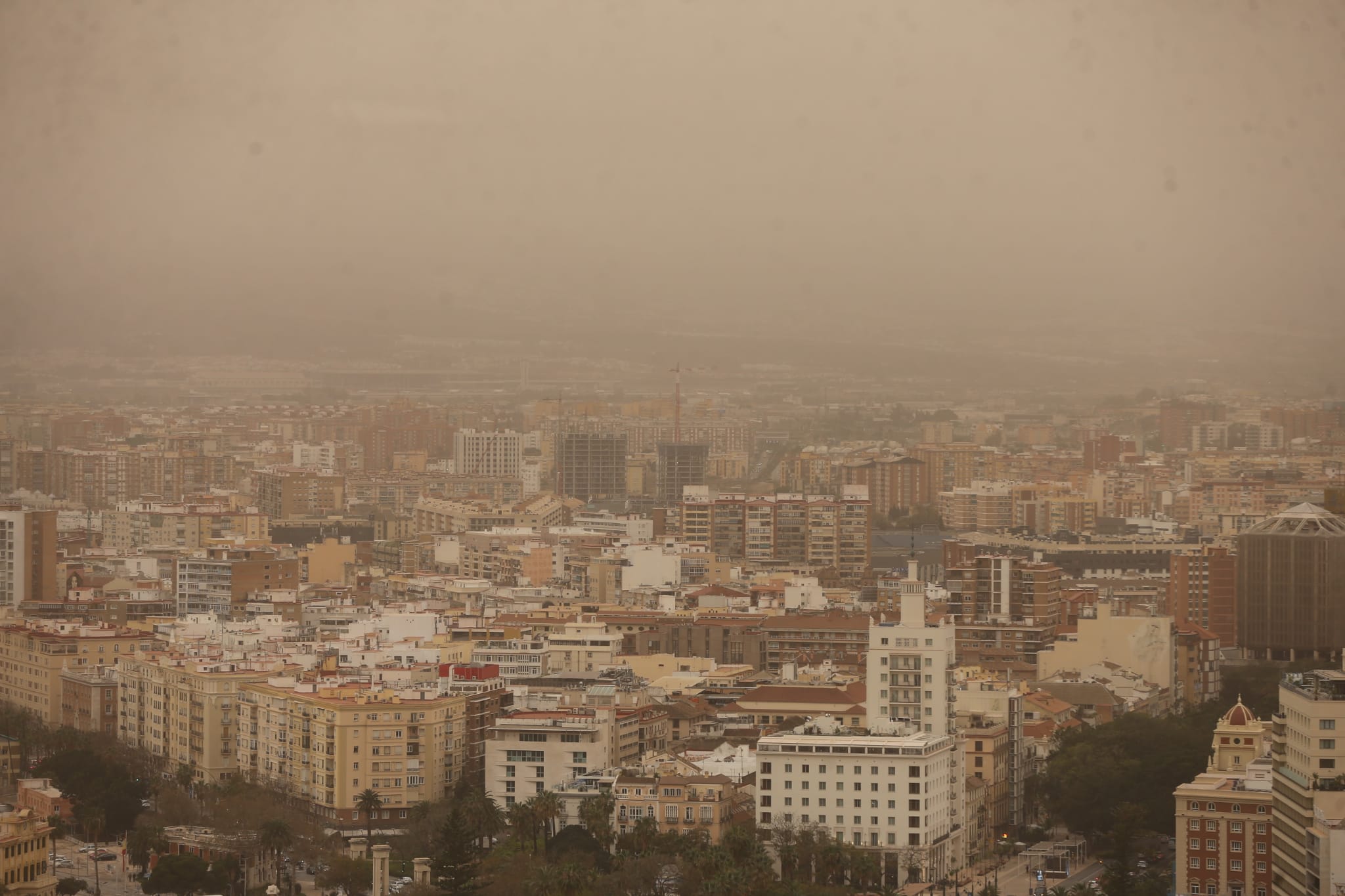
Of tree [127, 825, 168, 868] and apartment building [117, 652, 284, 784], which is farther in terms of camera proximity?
apartment building [117, 652, 284, 784]

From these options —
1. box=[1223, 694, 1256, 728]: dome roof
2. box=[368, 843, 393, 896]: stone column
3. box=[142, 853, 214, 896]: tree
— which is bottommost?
box=[142, 853, 214, 896]: tree

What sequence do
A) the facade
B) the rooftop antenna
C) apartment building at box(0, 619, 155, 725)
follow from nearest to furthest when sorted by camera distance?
apartment building at box(0, 619, 155, 725) → the facade → the rooftop antenna

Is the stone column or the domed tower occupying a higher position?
the domed tower

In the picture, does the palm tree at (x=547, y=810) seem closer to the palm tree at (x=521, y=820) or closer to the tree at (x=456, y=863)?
the palm tree at (x=521, y=820)

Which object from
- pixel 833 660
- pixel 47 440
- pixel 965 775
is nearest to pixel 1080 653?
Result: pixel 833 660

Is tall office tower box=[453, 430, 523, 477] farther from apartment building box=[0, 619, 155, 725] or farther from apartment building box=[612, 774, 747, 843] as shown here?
apartment building box=[612, 774, 747, 843]

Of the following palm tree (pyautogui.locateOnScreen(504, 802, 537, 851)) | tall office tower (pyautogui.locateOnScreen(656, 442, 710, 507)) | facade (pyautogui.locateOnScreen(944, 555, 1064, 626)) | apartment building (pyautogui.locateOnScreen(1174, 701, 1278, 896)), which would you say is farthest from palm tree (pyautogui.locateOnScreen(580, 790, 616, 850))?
tall office tower (pyautogui.locateOnScreen(656, 442, 710, 507))
